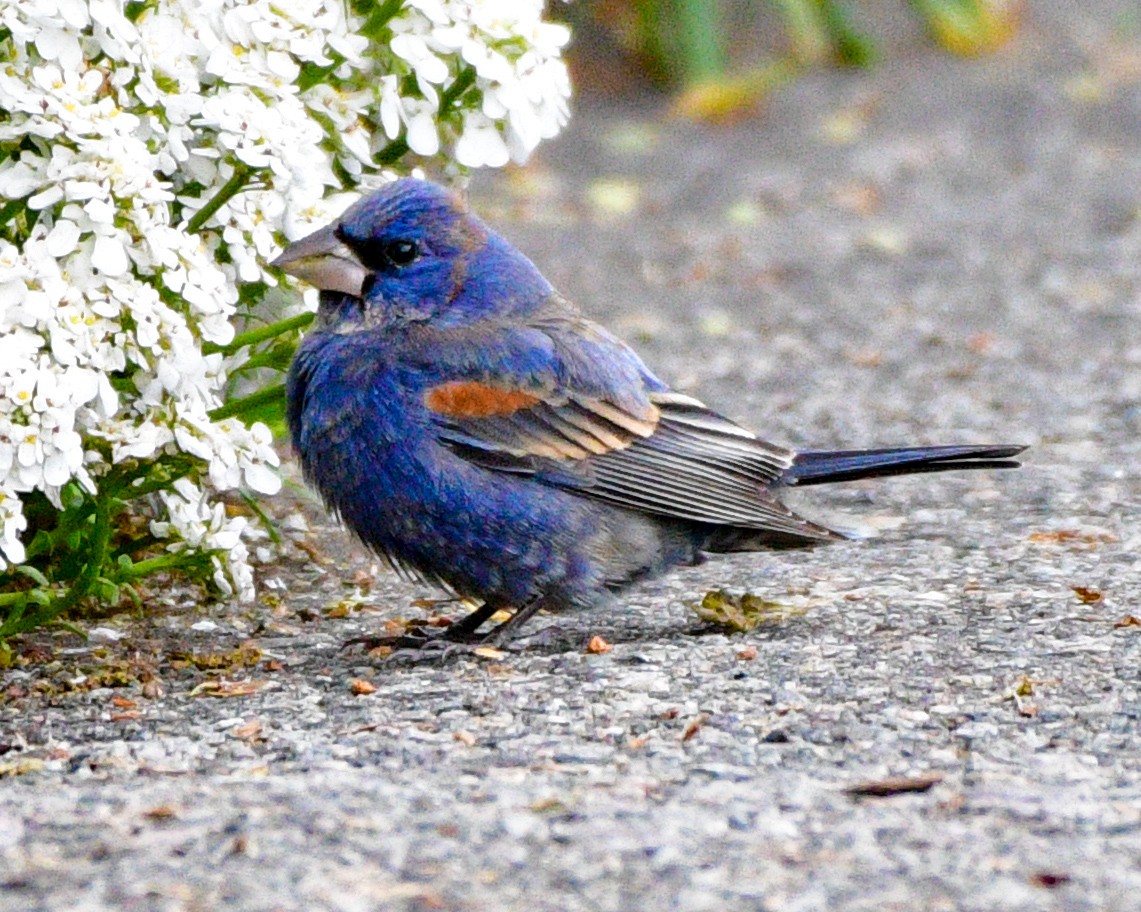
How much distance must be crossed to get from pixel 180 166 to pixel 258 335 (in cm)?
40

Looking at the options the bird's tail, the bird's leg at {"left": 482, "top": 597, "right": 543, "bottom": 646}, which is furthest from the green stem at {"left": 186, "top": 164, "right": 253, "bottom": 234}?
the bird's tail

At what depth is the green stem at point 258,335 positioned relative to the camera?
3.84m

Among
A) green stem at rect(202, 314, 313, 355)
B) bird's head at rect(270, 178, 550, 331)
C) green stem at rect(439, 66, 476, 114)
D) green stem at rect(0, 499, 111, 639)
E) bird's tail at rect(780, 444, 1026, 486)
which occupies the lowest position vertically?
green stem at rect(0, 499, 111, 639)

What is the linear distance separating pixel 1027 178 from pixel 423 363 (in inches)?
267

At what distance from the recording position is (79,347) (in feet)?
10.8

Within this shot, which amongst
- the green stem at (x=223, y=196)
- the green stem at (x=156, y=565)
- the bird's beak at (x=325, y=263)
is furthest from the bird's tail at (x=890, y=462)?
the green stem at (x=223, y=196)

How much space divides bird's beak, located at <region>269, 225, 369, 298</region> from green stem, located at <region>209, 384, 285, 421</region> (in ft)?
0.89

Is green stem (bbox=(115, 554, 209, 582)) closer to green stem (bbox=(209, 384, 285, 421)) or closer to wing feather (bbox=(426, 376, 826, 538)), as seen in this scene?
green stem (bbox=(209, 384, 285, 421))

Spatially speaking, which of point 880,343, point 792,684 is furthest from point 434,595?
point 880,343

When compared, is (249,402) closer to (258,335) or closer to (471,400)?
(258,335)

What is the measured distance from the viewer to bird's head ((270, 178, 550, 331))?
12.8 ft

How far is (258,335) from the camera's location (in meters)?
3.91

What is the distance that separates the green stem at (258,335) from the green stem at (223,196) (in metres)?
0.23

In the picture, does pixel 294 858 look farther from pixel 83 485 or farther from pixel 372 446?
pixel 372 446
